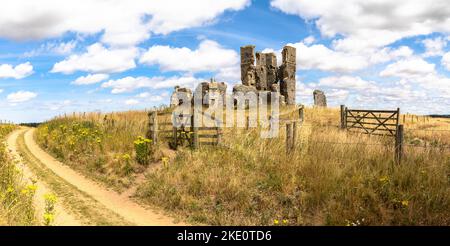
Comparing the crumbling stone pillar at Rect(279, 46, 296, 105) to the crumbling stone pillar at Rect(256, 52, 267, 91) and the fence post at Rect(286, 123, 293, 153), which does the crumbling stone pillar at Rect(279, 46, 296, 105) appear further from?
the fence post at Rect(286, 123, 293, 153)

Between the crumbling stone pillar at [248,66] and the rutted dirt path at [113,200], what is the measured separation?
33.1 meters

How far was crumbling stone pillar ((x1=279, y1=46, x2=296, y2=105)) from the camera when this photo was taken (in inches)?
1841

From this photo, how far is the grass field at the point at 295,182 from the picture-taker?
27.1 feet

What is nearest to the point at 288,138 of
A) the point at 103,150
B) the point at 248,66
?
the point at 103,150

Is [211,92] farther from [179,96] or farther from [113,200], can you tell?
[113,200]

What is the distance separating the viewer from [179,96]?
36.3 metres

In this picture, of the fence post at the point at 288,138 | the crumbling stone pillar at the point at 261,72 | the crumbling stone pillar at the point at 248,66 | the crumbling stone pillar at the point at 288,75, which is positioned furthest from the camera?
the crumbling stone pillar at the point at 261,72

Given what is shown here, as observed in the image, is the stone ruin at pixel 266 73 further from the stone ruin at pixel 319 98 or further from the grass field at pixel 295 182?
the grass field at pixel 295 182

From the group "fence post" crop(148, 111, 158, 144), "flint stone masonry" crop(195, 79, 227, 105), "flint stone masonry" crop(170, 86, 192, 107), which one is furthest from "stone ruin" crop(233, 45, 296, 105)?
"fence post" crop(148, 111, 158, 144)

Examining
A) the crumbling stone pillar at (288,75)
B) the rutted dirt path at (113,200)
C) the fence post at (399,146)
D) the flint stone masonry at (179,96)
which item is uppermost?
the crumbling stone pillar at (288,75)

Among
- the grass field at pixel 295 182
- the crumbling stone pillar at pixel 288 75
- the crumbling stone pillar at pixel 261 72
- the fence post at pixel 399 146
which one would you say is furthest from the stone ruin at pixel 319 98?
the fence post at pixel 399 146

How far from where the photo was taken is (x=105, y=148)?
53.2 ft
